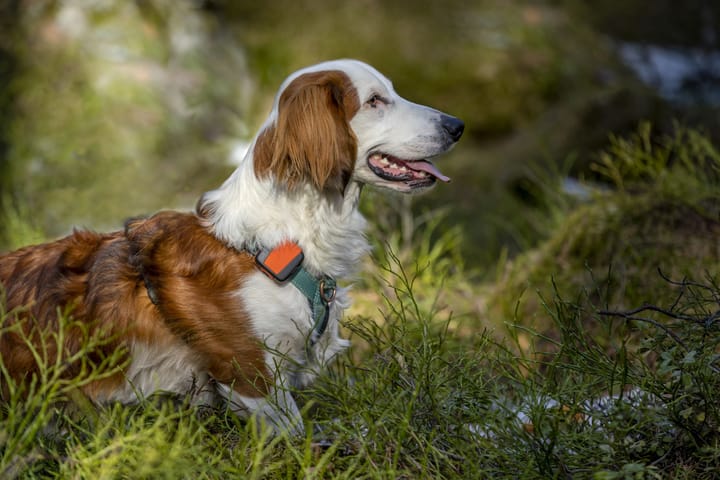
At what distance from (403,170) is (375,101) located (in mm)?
280

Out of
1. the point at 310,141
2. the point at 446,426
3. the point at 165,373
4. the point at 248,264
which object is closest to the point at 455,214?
the point at 310,141

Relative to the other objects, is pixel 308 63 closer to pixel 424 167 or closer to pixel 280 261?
pixel 424 167

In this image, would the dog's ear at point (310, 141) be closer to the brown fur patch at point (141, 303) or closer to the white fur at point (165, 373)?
the brown fur patch at point (141, 303)

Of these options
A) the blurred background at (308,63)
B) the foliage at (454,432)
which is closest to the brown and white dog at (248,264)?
the foliage at (454,432)

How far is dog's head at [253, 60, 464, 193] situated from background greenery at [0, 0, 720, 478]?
0.36 m

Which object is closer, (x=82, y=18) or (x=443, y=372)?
(x=443, y=372)

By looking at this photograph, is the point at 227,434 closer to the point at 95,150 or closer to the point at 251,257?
the point at 251,257

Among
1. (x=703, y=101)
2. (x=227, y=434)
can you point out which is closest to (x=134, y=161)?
(x=227, y=434)

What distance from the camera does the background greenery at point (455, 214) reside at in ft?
6.12

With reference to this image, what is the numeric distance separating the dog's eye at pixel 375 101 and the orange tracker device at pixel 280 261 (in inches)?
24.9

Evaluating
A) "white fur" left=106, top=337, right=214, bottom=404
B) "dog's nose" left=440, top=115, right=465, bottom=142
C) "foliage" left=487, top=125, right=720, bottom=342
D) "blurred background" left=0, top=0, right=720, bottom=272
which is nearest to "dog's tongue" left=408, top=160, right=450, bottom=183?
"dog's nose" left=440, top=115, right=465, bottom=142

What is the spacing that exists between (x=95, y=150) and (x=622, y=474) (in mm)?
5185

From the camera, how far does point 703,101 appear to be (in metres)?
6.47

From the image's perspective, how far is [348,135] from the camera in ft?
8.29
